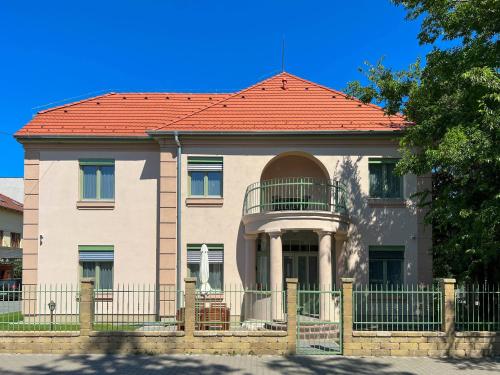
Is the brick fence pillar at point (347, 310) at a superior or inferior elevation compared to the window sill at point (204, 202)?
inferior

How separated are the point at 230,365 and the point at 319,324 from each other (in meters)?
3.50

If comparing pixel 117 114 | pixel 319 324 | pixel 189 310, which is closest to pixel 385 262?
pixel 319 324

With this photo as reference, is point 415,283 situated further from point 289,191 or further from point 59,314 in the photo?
point 59,314

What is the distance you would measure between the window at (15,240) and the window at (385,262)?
3785 cm

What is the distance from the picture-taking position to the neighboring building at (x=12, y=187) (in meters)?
54.2

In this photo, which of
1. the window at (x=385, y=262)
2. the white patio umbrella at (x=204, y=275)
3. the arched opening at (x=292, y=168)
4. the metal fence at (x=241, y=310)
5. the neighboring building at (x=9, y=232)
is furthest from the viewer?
the neighboring building at (x=9, y=232)

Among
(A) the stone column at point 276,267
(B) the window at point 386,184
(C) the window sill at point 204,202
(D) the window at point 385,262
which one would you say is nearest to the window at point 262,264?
(A) the stone column at point 276,267

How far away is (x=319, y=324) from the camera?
13648mm

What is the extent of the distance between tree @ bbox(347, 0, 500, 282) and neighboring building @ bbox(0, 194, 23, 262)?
38.2m

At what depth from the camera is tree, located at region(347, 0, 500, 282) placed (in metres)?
11.4

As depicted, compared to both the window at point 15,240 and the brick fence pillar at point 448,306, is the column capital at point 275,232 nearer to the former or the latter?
the brick fence pillar at point 448,306

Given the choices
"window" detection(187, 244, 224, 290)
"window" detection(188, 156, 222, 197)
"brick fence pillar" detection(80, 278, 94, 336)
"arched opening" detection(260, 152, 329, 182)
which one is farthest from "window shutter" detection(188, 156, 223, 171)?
"brick fence pillar" detection(80, 278, 94, 336)

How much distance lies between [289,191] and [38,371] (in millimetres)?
9480

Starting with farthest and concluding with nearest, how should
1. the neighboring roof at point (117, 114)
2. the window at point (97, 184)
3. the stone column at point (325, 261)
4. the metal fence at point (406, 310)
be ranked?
the neighboring roof at point (117, 114) < the window at point (97, 184) < the stone column at point (325, 261) < the metal fence at point (406, 310)
